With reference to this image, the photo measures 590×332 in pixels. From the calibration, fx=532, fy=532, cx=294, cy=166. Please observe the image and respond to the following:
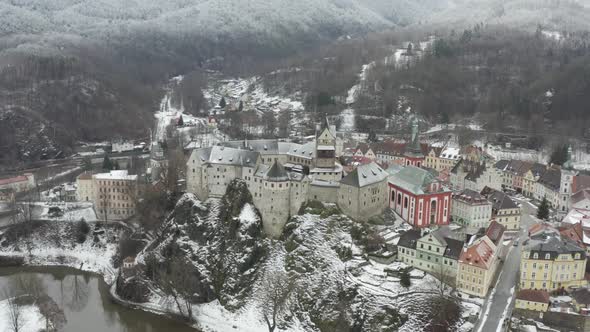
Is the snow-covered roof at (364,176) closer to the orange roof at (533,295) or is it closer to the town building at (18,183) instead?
the orange roof at (533,295)

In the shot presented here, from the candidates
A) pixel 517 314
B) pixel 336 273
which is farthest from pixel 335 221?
pixel 517 314

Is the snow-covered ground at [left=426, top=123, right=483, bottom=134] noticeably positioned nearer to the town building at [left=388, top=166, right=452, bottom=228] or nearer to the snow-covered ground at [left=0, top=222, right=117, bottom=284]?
the town building at [left=388, top=166, right=452, bottom=228]

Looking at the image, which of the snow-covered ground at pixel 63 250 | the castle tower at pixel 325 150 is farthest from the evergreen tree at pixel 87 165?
the castle tower at pixel 325 150

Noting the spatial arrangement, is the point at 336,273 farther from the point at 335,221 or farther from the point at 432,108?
the point at 432,108

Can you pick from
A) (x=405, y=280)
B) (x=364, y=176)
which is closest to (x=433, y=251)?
(x=405, y=280)

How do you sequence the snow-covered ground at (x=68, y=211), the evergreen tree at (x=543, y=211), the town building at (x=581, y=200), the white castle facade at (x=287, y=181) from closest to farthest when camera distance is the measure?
the white castle facade at (x=287, y=181), the town building at (x=581, y=200), the evergreen tree at (x=543, y=211), the snow-covered ground at (x=68, y=211)

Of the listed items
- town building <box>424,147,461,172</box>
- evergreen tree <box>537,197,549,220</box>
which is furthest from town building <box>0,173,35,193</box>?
evergreen tree <box>537,197,549,220</box>

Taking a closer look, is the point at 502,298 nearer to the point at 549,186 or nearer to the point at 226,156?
the point at 549,186
